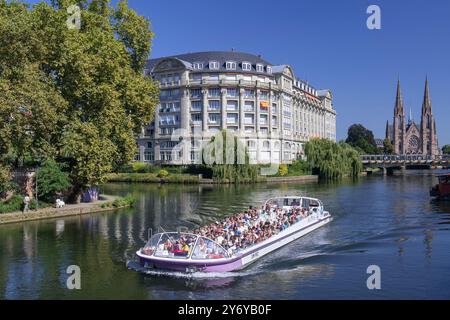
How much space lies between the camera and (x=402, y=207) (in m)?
49.8

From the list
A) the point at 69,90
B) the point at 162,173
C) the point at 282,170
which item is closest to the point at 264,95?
the point at 282,170

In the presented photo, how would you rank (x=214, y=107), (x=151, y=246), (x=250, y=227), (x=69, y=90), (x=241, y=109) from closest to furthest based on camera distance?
1. (x=151, y=246)
2. (x=250, y=227)
3. (x=69, y=90)
4. (x=241, y=109)
5. (x=214, y=107)

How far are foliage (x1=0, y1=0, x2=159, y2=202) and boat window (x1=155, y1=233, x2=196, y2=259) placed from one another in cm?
1907

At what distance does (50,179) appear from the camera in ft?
140

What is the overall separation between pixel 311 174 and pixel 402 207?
182 ft

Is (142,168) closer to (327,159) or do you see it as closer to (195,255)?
(327,159)

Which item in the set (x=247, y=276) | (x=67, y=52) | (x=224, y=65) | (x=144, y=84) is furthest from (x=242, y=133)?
(x=247, y=276)

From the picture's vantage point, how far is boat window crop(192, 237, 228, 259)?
23.0 m

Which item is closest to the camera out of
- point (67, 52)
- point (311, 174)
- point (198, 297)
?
point (198, 297)

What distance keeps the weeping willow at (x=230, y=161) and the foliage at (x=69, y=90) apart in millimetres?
37795

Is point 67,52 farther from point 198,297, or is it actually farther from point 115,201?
point 198,297

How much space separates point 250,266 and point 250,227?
556 cm

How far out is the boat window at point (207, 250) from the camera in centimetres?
2300

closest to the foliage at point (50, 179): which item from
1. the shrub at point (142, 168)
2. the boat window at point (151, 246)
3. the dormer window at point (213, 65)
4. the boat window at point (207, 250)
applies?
the boat window at point (151, 246)
